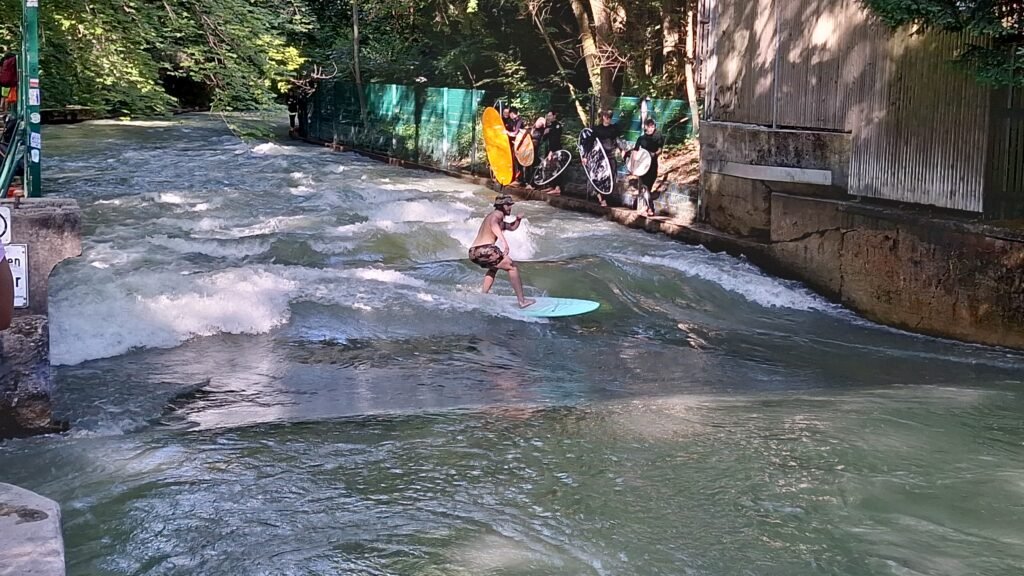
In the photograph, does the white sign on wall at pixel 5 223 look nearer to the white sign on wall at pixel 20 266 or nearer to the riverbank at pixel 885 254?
the white sign on wall at pixel 20 266

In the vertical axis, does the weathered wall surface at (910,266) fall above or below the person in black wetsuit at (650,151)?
below

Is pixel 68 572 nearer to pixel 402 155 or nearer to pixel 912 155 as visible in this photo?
pixel 912 155

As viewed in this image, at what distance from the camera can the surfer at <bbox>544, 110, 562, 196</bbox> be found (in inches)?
899

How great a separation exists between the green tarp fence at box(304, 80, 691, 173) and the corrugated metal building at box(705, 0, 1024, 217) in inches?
150

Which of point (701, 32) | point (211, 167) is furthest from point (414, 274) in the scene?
point (211, 167)

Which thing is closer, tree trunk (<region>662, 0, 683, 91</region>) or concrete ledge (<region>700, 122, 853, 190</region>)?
concrete ledge (<region>700, 122, 853, 190</region>)

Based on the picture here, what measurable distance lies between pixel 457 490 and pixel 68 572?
2.25 metres

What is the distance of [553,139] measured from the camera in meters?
23.0

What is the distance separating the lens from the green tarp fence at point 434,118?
2016cm

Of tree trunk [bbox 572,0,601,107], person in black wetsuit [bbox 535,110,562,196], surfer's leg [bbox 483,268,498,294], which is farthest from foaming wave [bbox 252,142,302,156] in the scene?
surfer's leg [bbox 483,268,498,294]

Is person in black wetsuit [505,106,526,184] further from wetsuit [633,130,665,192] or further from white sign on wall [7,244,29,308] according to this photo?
white sign on wall [7,244,29,308]

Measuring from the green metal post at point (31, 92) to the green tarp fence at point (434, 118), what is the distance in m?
12.4

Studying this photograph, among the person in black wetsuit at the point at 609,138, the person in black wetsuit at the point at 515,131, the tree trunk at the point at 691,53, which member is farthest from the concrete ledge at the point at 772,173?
the person in black wetsuit at the point at 515,131

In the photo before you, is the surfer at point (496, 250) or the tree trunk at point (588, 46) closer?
the surfer at point (496, 250)
